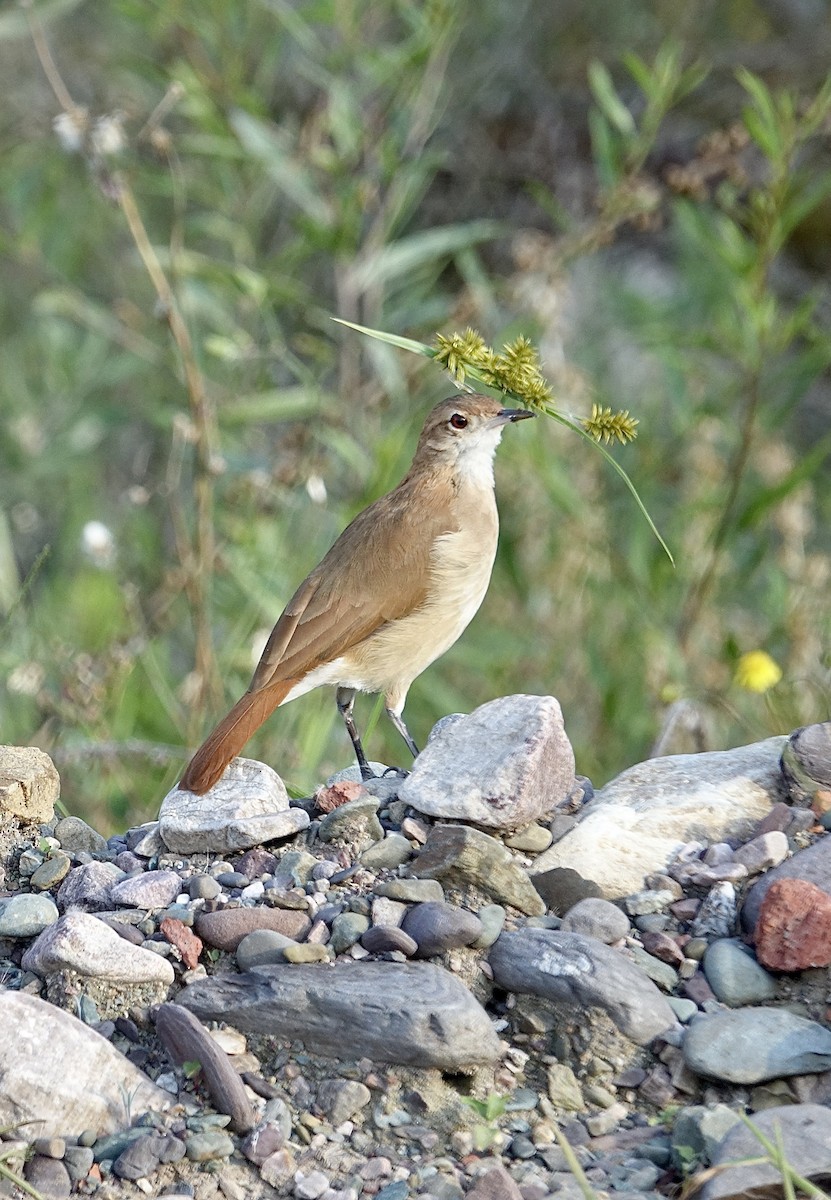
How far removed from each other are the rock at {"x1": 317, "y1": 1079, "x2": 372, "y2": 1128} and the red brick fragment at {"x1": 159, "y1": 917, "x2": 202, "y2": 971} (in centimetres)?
40

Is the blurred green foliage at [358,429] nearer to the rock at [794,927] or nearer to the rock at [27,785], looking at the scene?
the rock at [27,785]

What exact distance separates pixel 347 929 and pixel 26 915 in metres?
0.65

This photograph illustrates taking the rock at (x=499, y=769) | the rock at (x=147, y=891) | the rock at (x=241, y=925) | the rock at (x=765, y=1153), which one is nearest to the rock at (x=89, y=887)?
the rock at (x=147, y=891)

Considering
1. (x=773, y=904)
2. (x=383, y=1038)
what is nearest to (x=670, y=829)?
(x=773, y=904)

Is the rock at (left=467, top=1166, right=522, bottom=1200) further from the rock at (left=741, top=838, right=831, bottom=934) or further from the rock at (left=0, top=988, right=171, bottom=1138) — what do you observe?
the rock at (left=741, top=838, right=831, bottom=934)

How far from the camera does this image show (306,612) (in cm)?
428

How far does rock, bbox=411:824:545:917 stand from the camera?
316 centimetres

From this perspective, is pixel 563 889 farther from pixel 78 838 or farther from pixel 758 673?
pixel 758 673

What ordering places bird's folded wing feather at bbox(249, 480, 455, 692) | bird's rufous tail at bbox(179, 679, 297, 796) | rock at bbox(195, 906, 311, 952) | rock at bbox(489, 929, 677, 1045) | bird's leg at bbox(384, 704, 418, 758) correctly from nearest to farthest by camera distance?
rock at bbox(489, 929, 677, 1045)
rock at bbox(195, 906, 311, 952)
bird's rufous tail at bbox(179, 679, 297, 796)
bird's folded wing feather at bbox(249, 480, 455, 692)
bird's leg at bbox(384, 704, 418, 758)

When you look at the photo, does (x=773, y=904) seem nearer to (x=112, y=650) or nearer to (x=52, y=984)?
(x=52, y=984)

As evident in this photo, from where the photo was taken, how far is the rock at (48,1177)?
8.54ft

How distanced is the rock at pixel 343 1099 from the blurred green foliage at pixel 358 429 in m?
1.69

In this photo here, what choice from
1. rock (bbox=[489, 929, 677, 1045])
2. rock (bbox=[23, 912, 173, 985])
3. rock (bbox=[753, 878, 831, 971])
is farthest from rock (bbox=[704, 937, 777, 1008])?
rock (bbox=[23, 912, 173, 985])

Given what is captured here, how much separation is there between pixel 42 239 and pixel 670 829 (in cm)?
635
